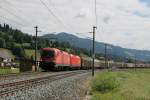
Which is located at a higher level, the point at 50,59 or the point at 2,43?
the point at 2,43

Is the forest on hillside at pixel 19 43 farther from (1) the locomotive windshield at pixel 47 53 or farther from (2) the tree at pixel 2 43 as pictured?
(1) the locomotive windshield at pixel 47 53

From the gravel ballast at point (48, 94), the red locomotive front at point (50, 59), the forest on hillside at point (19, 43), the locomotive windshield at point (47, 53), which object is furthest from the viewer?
the forest on hillside at point (19, 43)

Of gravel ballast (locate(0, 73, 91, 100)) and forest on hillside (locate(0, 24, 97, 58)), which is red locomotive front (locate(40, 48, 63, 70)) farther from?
forest on hillside (locate(0, 24, 97, 58))

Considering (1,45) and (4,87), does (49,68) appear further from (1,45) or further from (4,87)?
(1,45)

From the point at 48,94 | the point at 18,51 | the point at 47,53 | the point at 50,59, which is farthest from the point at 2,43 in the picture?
the point at 48,94

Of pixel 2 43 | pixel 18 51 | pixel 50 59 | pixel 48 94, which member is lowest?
pixel 48 94

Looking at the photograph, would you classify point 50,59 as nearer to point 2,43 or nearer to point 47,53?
point 47,53

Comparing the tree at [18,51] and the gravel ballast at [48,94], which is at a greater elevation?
the tree at [18,51]

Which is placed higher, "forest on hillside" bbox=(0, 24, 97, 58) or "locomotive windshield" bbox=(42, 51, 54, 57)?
"forest on hillside" bbox=(0, 24, 97, 58)

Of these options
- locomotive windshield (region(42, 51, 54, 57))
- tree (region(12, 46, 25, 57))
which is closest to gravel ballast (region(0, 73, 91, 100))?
locomotive windshield (region(42, 51, 54, 57))

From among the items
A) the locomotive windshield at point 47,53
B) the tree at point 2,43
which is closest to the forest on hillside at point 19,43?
the tree at point 2,43

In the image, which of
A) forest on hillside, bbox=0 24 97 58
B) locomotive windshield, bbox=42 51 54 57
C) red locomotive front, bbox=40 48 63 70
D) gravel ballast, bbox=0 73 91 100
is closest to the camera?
gravel ballast, bbox=0 73 91 100

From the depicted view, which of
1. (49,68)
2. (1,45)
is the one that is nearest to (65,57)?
(49,68)

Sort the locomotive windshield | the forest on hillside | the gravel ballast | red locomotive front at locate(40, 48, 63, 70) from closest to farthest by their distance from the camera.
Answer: the gravel ballast
red locomotive front at locate(40, 48, 63, 70)
the locomotive windshield
the forest on hillside
